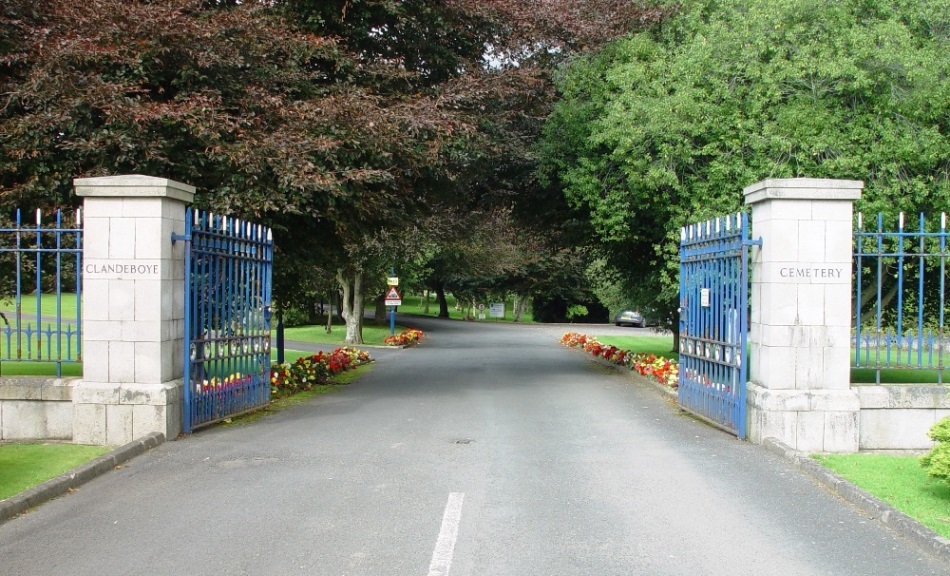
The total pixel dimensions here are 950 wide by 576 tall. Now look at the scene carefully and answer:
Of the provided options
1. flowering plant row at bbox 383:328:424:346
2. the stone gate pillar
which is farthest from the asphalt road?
flowering plant row at bbox 383:328:424:346

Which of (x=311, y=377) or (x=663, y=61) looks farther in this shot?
(x=311, y=377)

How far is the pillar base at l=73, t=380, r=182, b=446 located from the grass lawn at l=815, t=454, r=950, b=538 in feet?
23.3

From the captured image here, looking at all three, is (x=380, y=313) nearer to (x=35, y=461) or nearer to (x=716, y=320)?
(x=716, y=320)

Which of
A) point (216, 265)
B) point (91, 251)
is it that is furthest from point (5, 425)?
point (216, 265)

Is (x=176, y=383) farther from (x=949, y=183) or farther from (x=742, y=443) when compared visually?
(x=949, y=183)

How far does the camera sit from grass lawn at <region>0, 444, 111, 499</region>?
23.5 feet

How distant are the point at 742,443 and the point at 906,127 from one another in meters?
6.22

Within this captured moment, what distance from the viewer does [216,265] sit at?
1015 cm

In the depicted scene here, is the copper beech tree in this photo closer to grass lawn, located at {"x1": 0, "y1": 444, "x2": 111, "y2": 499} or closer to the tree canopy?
the tree canopy

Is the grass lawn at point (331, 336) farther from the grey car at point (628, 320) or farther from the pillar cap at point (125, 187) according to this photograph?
the pillar cap at point (125, 187)

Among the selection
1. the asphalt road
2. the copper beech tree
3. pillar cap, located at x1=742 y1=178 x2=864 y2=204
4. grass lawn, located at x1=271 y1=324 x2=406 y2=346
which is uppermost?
the copper beech tree

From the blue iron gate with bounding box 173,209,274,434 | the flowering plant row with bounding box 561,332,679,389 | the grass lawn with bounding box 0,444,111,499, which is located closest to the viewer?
the grass lawn with bounding box 0,444,111,499

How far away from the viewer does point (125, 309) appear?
362 inches

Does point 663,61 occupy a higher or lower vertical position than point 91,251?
higher
